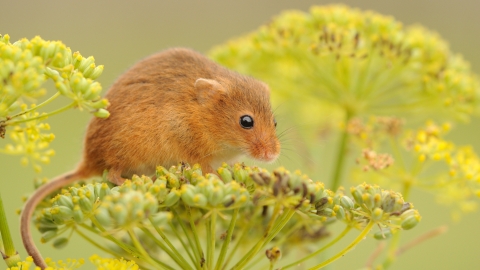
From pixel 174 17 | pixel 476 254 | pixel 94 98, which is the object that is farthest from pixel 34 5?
pixel 94 98

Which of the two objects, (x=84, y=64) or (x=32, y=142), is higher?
(x=84, y=64)

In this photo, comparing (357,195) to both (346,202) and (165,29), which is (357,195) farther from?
(165,29)

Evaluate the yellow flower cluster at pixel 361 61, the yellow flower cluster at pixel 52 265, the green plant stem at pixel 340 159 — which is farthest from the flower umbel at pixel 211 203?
the yellow flower cluster at pixel 361 61

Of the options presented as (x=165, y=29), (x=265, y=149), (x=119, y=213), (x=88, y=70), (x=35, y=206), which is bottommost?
(x=35, y=206)

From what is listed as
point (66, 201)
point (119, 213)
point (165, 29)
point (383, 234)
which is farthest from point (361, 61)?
point (165, 29)

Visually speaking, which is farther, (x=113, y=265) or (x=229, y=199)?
(x=113, y=265)

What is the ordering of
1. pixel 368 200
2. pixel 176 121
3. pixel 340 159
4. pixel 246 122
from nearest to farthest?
pixel 368 200 < pixel 176 121 < pixel 246 122 < pixel 340 159

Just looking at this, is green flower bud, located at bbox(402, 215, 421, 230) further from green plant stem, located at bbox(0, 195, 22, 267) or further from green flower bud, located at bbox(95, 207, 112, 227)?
green plant stem, located at bbox(0, 195, 22, 267)
